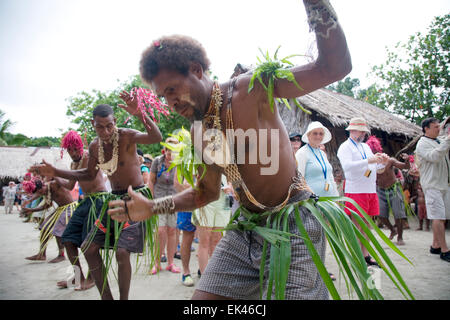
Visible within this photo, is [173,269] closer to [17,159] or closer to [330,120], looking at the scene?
[330,120]

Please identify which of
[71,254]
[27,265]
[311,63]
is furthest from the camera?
[27,265]

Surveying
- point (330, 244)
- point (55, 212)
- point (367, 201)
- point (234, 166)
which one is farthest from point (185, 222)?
point (330, 244)

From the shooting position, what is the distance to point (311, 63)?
1.57 metres

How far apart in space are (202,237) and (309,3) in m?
3.10

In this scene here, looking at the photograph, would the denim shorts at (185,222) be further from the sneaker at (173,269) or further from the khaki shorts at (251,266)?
the khaki shorts at (251,266)

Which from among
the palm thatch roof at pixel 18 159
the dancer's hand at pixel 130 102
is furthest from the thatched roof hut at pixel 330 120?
the palm thatch roof at pixel 18 159

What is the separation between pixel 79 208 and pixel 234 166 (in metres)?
2.41

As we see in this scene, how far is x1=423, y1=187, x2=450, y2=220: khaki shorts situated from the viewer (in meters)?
4.68

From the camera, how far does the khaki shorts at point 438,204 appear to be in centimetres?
468

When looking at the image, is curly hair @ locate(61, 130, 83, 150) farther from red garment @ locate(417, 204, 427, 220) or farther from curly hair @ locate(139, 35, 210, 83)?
red garment @ locate(417, 204, 427, 220)

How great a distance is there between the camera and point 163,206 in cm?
190
